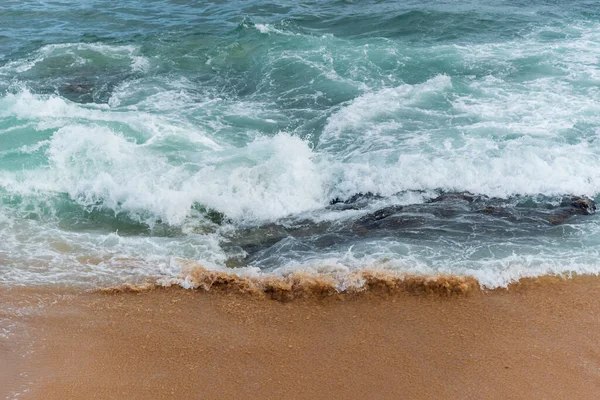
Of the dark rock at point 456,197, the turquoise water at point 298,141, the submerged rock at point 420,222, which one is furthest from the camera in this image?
the dark rock at point 456,197

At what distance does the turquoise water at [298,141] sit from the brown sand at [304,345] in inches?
22.2

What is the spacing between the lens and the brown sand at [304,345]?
4.77 m

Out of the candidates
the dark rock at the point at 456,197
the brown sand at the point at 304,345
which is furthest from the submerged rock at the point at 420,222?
the brown sand at the point at 304,345

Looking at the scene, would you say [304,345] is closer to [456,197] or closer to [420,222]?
[420,222]

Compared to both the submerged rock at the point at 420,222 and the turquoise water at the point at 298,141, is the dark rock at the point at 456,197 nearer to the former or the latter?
the submerged rock at the point at 420,222

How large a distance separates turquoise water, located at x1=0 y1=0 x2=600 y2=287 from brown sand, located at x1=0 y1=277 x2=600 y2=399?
1.85 ft

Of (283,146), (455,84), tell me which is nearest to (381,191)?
(283,146)

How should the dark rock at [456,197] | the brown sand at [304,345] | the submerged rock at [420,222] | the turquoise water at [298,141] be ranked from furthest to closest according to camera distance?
the dark rock at [456,197]
the submerged rock at [420,222]
the turquoise water at [298,141]
the brown sand at [304,345]

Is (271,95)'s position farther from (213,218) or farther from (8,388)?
(8,388)

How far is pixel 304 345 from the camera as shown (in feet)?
17.0

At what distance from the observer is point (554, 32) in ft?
48.9

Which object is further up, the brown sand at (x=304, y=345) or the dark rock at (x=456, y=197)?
the dark rock at (x=456, y=197)

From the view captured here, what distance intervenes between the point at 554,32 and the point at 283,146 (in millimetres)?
9764

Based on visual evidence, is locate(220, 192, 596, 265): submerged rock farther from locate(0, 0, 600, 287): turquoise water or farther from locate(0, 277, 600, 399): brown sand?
locate(0, 277, 600, 399): brown sand
